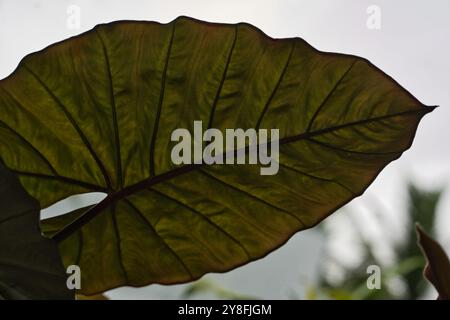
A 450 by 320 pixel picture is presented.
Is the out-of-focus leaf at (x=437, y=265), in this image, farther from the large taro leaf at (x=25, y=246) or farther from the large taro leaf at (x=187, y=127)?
the large taro leaf at (x=25, y=246)

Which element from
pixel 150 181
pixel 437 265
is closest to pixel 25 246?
pixel 150 181

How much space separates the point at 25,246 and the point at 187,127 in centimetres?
16

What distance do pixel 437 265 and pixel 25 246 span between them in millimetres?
293

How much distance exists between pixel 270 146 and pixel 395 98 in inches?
4.0

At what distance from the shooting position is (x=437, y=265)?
1.61 ft

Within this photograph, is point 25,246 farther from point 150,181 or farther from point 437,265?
point 437,265

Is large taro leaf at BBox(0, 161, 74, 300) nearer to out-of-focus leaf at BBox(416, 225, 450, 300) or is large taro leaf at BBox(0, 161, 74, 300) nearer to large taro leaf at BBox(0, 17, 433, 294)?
large taro leaf at BBox(0, 17, 433, 294)

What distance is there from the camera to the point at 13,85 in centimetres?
54

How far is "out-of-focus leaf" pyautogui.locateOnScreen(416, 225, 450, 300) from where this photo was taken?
0.49 meters

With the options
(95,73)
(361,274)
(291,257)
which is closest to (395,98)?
(95,73)

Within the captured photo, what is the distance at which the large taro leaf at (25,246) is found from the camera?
469mm

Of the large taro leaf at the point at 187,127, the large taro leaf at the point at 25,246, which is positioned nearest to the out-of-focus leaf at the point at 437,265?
the large taro leaf at the point at 187,127
